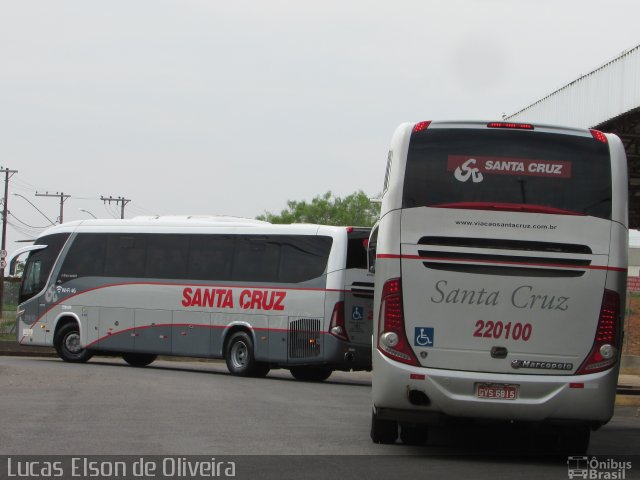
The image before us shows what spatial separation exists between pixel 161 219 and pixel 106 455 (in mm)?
17910

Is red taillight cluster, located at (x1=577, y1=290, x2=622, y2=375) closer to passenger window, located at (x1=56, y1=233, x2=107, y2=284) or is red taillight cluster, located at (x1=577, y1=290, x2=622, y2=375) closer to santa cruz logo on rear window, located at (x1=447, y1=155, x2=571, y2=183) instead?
santa cruz logo on rear window, located at (x1=447, y1=155, x2=571, y2=183)

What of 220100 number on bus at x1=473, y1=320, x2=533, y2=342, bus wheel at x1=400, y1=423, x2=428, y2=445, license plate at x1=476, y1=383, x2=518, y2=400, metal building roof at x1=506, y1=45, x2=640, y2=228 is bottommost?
bus wheel at x1=400, y1=423, x2=428, y2=445

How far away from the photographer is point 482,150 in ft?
38.4

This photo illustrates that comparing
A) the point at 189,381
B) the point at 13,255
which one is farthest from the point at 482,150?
the point at 13,255

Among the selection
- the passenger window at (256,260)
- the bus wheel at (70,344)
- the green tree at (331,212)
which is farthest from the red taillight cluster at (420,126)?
the green tree at (331,212)

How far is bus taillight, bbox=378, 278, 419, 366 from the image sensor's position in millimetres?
11383

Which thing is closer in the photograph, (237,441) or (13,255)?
(237,441)

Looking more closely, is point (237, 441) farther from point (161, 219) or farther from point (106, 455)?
point (161, 219)

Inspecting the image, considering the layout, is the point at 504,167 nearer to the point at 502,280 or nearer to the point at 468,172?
the point at 468,172

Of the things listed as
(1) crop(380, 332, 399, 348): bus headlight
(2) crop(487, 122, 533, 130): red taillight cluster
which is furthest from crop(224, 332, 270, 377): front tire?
(2) crop(487, 122, 533, 130): red taillight cluster

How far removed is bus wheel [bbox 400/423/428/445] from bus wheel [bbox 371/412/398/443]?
0.41ft


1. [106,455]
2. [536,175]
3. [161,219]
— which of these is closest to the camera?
[106,455]

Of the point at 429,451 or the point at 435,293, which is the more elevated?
the point at 435,293

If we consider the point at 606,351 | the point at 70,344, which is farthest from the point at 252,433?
the point at 70,344
